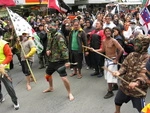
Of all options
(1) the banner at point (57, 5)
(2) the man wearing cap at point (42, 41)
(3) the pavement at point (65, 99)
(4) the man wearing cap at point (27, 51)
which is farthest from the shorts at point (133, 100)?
(1) the banner at point (57, 5)

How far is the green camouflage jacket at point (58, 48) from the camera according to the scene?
507 cm

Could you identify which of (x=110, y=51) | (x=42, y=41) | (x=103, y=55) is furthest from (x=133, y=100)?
(x=42, y=41)

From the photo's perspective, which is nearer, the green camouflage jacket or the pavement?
the pavement

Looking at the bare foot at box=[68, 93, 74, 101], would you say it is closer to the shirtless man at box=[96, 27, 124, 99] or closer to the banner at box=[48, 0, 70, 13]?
the shirtless man at box=[96, 27, 124, 99]

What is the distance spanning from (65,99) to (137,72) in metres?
2.43

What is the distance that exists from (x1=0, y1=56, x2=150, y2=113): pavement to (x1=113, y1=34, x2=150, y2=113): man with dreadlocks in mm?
1223

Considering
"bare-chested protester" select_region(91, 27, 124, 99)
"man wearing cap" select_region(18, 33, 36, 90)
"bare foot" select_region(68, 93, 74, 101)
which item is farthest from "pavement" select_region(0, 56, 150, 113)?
"man wearing cap" select_region(18, 33, 36, 90)

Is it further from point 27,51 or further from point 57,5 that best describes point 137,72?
point 57,5

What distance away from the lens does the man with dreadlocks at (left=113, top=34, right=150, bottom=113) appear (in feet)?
Answer: 10.5

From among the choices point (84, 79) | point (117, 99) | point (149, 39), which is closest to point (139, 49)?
point (149, 39)

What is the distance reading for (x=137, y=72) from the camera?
3328 millimetres

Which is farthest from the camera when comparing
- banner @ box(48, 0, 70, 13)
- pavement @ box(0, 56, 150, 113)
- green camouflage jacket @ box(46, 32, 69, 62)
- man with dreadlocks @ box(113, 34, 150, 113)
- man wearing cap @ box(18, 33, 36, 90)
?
banner @ box(48, 0, 70, 13)

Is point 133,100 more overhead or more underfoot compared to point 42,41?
more underfoot

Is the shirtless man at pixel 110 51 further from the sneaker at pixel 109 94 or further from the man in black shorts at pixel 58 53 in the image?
the man in black shorts at pixel 58 53
